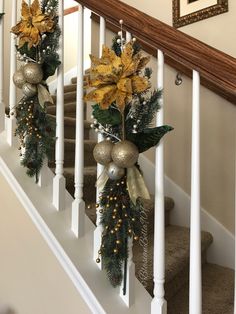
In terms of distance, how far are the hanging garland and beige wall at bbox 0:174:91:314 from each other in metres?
0.21

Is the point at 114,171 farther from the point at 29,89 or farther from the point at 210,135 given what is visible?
the point at 210,135

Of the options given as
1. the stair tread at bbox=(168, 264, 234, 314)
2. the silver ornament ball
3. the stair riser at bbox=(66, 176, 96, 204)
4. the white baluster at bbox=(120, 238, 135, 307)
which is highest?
the silver ornament ball

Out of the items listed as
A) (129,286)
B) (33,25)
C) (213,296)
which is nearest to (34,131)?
(33,25)

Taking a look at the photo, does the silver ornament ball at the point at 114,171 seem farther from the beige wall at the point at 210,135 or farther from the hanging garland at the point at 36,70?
the beige wall at the point at 210,135

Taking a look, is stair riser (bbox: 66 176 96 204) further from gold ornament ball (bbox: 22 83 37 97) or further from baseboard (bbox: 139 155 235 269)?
gold ornament ball (bbox: 22 83 37 97)

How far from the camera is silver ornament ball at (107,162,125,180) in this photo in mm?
840

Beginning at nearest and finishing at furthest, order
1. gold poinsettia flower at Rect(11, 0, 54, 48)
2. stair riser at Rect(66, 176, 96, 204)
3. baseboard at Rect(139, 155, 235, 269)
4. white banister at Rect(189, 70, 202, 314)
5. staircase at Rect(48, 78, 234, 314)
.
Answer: white banister at Rect(189, 70, 202, 314) → gold poinsettia flower at Rect(11, 0, 54, 48) → staircase at Rect(48, 78, 234, 314) → stair riser at Rect(66, 176, 96, 204) → baseboard at Rect(139, 155, 235, 269)

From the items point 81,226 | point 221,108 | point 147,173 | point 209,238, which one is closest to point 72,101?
point 147,173

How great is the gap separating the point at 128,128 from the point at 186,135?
3.60 feet

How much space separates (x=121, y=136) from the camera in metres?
0.88

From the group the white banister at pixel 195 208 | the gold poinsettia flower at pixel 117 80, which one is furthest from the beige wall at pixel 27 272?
the gold poinsettia flower at pixel 117 80

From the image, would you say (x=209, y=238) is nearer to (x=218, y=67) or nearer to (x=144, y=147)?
(x=144, y=147)

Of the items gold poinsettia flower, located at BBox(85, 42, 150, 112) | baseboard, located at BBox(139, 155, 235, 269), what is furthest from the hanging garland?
baseboard, located at BBox(139, 155, 235, 269)

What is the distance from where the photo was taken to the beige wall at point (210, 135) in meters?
1.75
